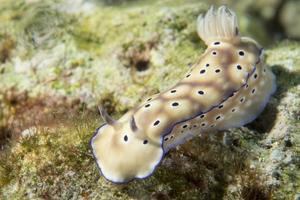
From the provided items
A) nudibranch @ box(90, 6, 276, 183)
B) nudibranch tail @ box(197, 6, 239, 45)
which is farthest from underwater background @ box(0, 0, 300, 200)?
nudibranch tail @ box(197, 6, 239, 45)

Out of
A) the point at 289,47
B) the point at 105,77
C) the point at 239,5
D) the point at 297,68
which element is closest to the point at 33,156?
the point at 105,77

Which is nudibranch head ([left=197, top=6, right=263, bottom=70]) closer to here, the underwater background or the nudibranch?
the nudibranch

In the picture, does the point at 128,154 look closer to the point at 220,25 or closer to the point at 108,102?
the point at 108,102

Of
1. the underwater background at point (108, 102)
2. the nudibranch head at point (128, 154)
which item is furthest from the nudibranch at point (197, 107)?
the underwater background at point (108, 102)

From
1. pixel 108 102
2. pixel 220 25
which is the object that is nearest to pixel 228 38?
pixel 220 25

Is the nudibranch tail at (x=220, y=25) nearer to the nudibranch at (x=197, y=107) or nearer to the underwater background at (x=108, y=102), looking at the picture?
the nudibranch at (x=197, y=107)

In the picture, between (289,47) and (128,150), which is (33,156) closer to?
(128,150)
